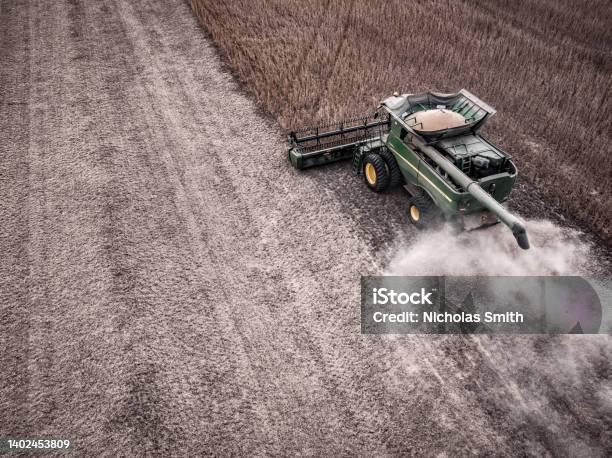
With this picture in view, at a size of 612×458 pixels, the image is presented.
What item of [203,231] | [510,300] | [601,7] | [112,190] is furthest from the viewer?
[601,7]

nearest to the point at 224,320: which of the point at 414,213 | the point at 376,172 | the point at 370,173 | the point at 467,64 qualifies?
the point at 414,213

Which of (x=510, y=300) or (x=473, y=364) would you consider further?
(x=510, y=300)

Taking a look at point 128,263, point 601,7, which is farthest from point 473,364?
point 601,7

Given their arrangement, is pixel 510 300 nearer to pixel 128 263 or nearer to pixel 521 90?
pixel 128 263

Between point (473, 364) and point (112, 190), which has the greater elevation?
point (112, 190)

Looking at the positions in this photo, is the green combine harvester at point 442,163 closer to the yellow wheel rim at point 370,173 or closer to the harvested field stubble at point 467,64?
the yellow wheel rim at point 370,173

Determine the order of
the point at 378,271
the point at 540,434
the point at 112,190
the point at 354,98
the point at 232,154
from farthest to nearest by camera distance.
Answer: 1. the point at 354,98
2. the point at 232,154
3. the point at 112,190
4. the point at 378,271
5. the point at 540,434
